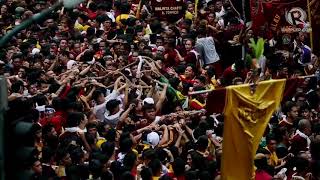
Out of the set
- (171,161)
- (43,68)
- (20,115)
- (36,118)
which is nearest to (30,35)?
(43,68)

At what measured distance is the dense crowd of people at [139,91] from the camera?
14.5m

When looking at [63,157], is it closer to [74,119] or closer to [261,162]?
[74,119]

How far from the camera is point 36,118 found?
16.3 meters

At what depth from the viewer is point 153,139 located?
52.5 feet

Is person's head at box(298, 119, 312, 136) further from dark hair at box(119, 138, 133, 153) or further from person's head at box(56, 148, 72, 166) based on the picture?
person's head at box(56, 148, 72, 166)

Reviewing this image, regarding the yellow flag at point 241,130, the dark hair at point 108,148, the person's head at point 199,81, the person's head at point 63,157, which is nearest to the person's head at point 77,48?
the person's head at point 199,81

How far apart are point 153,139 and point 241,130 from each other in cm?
213

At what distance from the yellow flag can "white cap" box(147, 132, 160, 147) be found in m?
1.96

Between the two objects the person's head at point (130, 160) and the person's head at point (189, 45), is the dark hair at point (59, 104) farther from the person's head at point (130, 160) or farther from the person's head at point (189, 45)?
the person's head at point (189, 45)

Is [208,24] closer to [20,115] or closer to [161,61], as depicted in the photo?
[161,61]

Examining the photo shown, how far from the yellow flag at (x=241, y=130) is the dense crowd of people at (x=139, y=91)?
313 millimetres

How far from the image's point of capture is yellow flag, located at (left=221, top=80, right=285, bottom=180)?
1401 cm

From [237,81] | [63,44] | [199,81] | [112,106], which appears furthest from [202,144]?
[63,44]

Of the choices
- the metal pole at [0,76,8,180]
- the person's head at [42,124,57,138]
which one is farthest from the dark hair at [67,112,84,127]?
the metal pole at [0,76,8,180]
